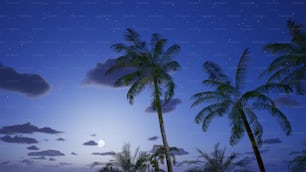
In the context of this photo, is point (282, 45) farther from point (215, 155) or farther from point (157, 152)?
point (215, 155)

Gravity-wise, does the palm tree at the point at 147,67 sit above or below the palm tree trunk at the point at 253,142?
above

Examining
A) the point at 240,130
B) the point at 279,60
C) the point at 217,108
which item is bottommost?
the point at 240,130

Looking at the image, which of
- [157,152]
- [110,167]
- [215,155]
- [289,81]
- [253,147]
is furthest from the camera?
[110,167]

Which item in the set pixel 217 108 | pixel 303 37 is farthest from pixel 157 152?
pixel 303 37

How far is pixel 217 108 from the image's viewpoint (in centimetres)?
2055

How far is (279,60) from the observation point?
1873 cm

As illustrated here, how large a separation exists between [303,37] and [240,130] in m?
8.06

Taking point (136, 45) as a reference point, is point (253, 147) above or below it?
below

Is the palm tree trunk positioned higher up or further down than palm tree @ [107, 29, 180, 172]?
further down

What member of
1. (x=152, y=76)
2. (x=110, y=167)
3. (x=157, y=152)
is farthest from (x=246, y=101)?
(x=110, y=167)

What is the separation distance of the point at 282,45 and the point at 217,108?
670cm

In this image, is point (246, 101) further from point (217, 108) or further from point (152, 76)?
point (152, 76)

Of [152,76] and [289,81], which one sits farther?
[152,76]

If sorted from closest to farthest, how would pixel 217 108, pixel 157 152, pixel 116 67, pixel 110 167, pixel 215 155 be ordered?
pixel 217 108
pixel 116 67
pixel 157 152
pixel 215 155
pixel 110 167
